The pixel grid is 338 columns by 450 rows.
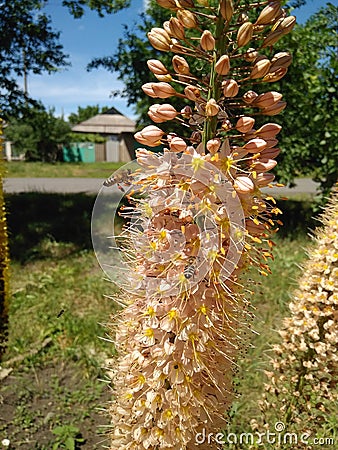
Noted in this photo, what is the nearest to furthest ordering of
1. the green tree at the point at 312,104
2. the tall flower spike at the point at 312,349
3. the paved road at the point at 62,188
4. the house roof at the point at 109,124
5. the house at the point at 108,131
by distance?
1. the tall flower spike at the point at 312,349
2. the green tree at the point at 312,104
3. the paved road at the point at 62,188
4. the house roof at the point at 109,124
5. the house at the point at 108,131

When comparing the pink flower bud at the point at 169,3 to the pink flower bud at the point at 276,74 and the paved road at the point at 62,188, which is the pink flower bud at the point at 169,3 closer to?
the pink flower bud at the point at 276,74

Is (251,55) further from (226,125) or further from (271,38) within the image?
(226,125)

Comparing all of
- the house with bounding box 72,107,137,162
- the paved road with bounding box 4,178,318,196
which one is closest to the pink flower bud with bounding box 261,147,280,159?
the paved road with bounding box 4,178,318,196

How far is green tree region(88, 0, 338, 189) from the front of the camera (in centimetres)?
764

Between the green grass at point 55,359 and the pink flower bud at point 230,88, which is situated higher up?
the pink flower bud at point 230,88

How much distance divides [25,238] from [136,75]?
385 cm

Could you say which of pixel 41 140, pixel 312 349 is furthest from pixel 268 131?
pixel 41 140

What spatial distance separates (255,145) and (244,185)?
0.42 feet

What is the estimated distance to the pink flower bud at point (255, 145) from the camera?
127 centimetres

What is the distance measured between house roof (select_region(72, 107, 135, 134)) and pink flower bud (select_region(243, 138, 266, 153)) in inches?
1116

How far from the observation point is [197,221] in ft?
4.29

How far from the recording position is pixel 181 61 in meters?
1.34

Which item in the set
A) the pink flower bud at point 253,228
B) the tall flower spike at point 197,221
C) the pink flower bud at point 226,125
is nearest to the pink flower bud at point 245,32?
the tall flower spike at point 197,221

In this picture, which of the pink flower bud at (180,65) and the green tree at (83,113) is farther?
the green tree at (83,113)
